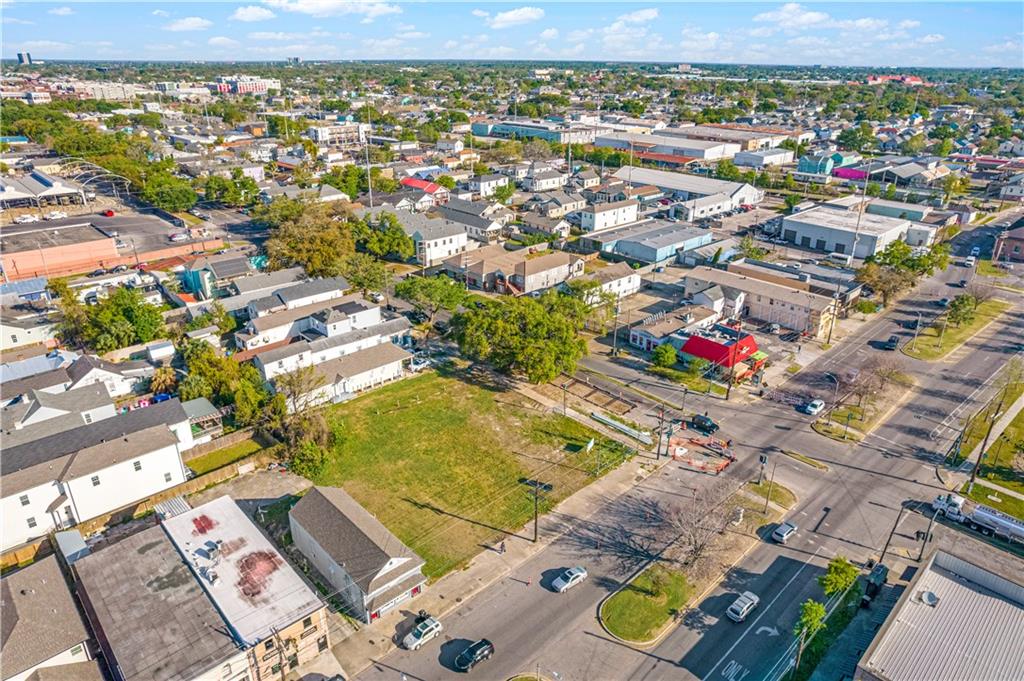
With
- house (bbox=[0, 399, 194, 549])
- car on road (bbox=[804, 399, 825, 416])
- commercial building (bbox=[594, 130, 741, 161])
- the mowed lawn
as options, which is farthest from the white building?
house (bbox=[0, 399, 194, 549])

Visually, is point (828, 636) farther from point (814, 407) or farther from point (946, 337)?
point (946, 337)

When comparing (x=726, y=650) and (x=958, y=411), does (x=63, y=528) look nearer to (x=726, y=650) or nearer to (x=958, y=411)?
(x=726, y=650)

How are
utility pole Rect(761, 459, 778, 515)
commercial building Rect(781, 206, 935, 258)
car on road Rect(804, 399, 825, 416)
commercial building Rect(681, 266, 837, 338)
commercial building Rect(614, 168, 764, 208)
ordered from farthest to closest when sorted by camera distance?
commercial building Rect(614, 168, 764, 208)
commercial building Rect(781, 206, 935, 258)
commercial building Rect(681, 266, 837, 338)
car on road Rect(804, 399, 825, 416)
utility pole Rect(761, 459, 778, 515)

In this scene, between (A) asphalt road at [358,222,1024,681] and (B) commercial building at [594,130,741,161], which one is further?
(B) commercial building at [594,130,741,161]

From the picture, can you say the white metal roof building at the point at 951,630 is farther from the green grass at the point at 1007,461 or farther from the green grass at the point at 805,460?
the green grass at the point at 1007,461

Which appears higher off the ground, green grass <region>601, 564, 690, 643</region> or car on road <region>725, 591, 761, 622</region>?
car on road <region>725, 591, 761, 622</region>

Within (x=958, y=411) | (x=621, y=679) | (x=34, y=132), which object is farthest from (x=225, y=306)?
(x=34, y=132)

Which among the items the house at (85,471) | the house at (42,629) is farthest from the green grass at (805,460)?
the house at (42,629)

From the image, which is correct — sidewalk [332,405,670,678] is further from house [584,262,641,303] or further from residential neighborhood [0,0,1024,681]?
house [584,262,641,303]
